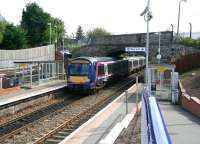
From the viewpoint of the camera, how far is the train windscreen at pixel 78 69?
32.0 m

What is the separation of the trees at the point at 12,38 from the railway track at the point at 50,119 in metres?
41.5

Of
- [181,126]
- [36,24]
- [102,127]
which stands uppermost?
[36,24]

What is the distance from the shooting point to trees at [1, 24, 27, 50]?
66.2m

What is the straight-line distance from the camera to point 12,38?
220 feet

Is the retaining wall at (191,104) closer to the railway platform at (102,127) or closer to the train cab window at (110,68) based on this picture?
the railway platform at (102,127)

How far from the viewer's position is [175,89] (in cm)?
2686

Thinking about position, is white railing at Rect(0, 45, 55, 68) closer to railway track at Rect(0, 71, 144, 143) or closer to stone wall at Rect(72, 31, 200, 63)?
stone wall at Rect(72, 31, 200, 63)

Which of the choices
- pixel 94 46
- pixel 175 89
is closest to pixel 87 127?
pixel 175 89

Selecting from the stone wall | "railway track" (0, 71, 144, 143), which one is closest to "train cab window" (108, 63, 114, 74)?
"railway track" (0, 71, 144, 143)

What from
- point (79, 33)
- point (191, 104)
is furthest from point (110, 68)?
point (79, 33)

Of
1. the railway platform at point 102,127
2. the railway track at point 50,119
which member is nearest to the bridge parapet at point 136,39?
the railway track at point 50,119

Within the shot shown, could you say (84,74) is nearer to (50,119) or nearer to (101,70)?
(101,70)

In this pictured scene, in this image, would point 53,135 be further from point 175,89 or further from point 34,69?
point 34,69

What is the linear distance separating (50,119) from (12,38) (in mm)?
48412
